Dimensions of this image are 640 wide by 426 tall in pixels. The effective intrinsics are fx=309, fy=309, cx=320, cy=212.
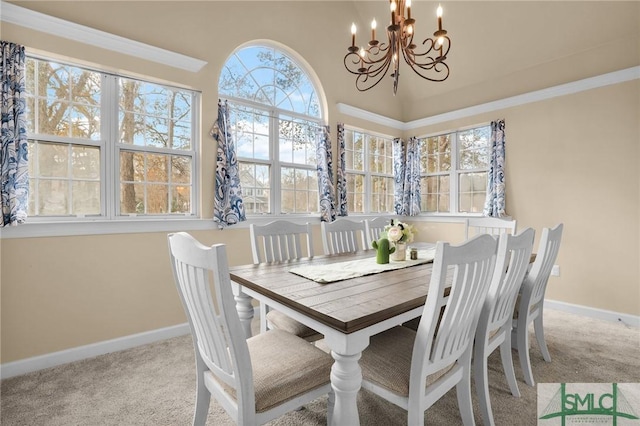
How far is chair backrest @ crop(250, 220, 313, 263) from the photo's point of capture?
2303 millimetres

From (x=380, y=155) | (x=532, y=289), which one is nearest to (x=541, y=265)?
(x=532, y=289)

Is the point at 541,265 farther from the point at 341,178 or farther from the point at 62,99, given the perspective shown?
the point at 62,99

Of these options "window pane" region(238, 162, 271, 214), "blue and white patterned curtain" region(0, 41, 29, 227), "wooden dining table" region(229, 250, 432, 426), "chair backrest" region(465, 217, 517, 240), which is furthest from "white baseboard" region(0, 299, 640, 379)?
"chair backrest" region(465, 217, 517, 240)

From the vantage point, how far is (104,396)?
74.8 inches

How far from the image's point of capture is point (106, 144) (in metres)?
2.51

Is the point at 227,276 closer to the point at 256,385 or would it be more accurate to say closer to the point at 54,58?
the point at 256,385

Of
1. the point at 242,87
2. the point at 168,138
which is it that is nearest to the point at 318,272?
the point at 168,138

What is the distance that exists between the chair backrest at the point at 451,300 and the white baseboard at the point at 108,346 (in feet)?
7.68

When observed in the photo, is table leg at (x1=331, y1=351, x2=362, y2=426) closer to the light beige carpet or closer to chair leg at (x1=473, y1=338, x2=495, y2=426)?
the light beige carpet

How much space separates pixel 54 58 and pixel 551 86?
4.84 metres

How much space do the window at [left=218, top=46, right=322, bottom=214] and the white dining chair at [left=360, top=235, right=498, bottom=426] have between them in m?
2.44

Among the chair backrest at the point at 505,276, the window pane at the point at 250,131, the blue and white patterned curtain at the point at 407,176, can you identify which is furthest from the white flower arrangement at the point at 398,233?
the blue and white patterned curtain at the point at 407,176

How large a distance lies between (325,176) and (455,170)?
2050 millimetres

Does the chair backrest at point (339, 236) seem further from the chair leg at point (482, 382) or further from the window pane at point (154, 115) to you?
the window pane at point (154, 115)
